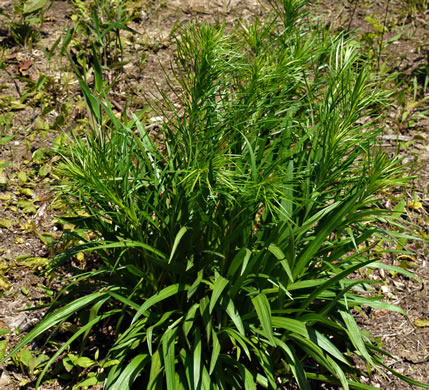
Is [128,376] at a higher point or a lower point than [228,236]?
lower

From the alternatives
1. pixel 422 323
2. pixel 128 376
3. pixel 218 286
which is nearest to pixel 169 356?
pixel 128 376

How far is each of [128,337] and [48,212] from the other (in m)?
1.20

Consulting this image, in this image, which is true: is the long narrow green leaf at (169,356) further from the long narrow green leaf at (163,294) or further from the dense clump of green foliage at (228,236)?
the long narrow green leaf at (163,294)

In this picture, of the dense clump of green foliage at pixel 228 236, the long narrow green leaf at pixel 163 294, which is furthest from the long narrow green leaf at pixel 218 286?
the long narrow green leaf at pixel 163 294

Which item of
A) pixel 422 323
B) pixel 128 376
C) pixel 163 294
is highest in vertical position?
pixel 163 294

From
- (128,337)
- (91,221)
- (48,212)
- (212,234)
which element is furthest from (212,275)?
(48,212)

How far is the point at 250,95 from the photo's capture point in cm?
195

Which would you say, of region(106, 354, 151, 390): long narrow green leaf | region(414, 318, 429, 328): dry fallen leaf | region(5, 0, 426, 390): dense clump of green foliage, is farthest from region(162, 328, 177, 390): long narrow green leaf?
region(414, 318, 429, 328): dry fallen leaf

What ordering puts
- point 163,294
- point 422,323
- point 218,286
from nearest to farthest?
point 218,286 < point 163,294 < point 422,323

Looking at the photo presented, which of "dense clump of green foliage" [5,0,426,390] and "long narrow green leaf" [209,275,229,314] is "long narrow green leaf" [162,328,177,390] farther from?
"long narrow green leaf" [209,275,229,314]

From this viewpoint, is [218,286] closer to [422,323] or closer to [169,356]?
[169,356]

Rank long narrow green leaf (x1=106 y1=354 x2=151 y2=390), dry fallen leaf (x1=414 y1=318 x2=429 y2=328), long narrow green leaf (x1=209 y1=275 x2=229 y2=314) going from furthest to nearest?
1. dry fallen leaf (x1=414 y1=318 x2=429 y2=328)
2. long narrow green leaf (x1=106 y1=354 x2=151 y2=390)
3. long narrow green leaf (x1=209 y1=275 x2=229 y2=314)

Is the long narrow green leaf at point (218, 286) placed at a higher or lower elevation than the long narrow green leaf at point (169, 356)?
higher

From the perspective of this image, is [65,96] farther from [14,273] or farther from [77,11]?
[14,273]
